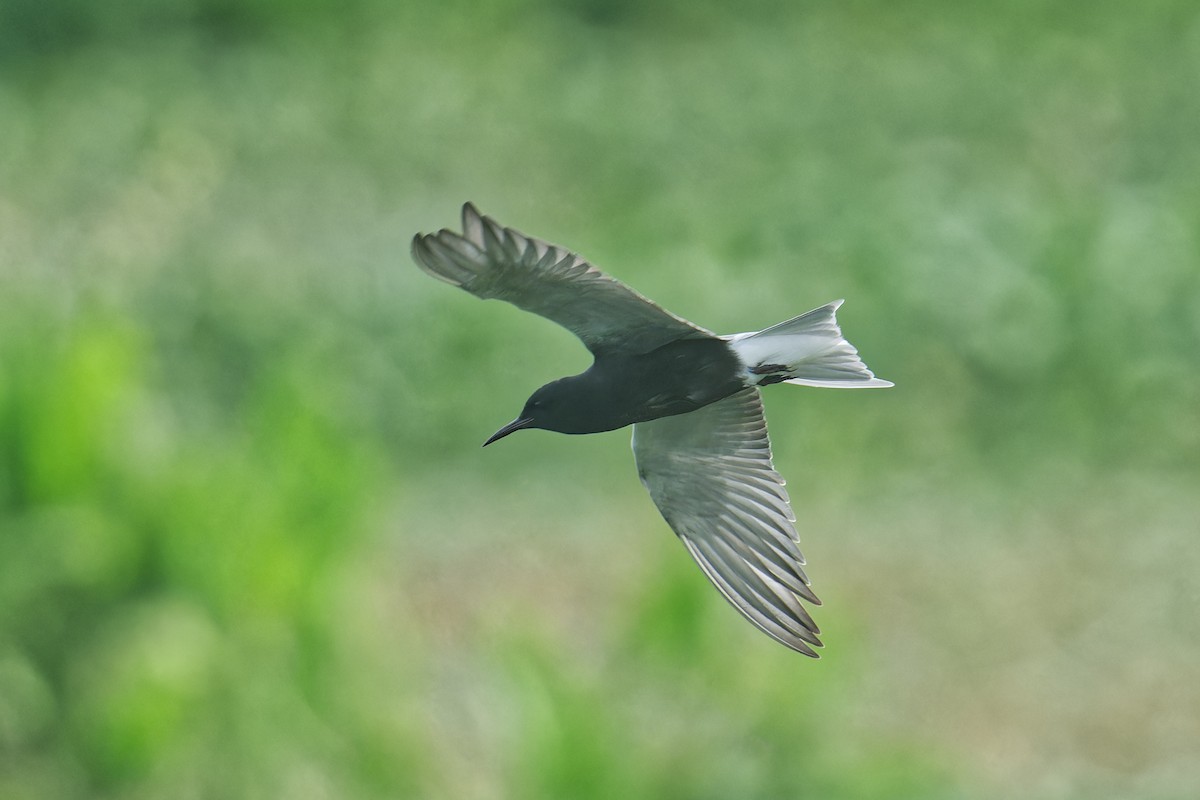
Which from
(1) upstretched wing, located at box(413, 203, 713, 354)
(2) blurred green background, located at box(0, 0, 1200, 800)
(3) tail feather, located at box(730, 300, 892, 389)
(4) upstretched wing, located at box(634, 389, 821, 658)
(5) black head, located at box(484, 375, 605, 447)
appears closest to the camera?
(1) upstretched wing, located at box(413, 203, 713, 354)

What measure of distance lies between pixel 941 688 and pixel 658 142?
4498mm

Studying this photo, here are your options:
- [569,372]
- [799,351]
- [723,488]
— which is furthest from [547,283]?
[569,372]

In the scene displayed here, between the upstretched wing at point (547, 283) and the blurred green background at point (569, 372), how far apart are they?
86.3 inches

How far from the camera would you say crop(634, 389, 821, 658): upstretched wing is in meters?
4.08

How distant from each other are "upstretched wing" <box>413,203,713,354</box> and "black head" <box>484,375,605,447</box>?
4.5 inches

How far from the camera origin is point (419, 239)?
3.20m

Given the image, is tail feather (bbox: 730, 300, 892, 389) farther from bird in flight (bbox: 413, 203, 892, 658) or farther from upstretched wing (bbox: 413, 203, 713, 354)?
upstretched wing (bbox: 413, 203, 713, 354)

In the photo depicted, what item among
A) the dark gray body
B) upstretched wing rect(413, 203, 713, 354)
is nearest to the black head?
the dark gray body

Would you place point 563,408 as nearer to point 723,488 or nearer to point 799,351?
point 799,351

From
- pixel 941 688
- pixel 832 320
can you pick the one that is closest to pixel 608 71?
pixel 941 688

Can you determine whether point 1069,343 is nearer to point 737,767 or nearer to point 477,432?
point 477,432

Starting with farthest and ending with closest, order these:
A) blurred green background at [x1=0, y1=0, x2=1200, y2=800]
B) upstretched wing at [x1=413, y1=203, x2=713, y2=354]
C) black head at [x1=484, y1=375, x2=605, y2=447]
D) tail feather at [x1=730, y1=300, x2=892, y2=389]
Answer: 1. blurred green background at [x1=0, y1=0, x2=1200, y2=800]
2. tail feather at [x1=730, y1=300, x2=892, y2=389]
3. black head at [x1=484, y1=375, x2=605, y2=447]
4. upstretched wing at [x1=413, y1=203, x2=713, y2=354]

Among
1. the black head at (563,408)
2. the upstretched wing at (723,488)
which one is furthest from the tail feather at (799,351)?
the upstretched wing at (723,488)

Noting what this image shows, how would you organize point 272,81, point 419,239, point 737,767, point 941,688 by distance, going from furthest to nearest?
point 272,81, point 941,688, point 737,767, point 419,239
